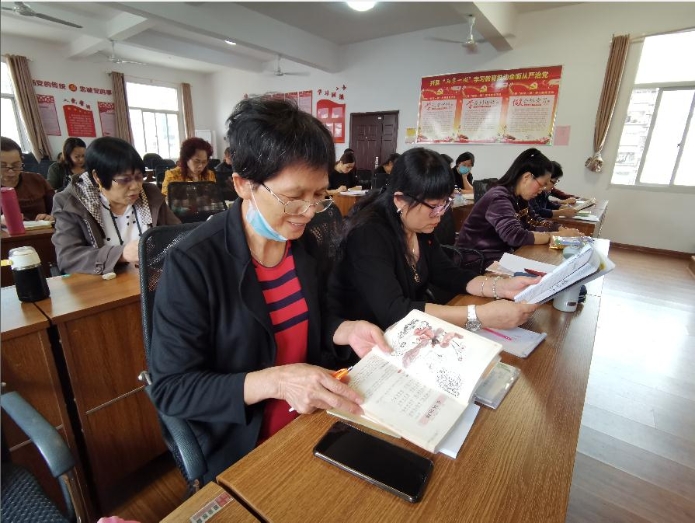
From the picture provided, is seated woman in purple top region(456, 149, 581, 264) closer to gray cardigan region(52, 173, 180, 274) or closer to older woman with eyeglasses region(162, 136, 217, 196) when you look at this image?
gray cardigan region(52, 173, 180, 274)

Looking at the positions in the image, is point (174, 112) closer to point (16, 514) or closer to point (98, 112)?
point (98, 112)

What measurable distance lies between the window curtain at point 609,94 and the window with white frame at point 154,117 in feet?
28.3

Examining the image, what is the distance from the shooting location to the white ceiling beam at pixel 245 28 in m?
4.48

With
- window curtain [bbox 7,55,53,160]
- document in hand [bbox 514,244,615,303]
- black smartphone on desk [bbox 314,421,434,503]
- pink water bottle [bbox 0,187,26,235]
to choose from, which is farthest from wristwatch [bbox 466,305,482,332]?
window curtain [bbox 7,55,53,160]

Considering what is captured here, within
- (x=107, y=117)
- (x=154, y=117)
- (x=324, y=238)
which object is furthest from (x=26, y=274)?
(x=154, y=117)

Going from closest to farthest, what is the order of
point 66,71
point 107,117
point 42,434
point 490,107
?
point 42,434
point 490,107
point 66,71
point 107,117

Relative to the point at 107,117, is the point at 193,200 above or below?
below

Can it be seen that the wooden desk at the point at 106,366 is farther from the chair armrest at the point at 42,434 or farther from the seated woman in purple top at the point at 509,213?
the seated woman in purple top at the point at 509,213

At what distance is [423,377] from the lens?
0.83m

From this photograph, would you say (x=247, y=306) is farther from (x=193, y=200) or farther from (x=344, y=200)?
(x=344, y=200)

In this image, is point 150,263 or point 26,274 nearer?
point 150,263

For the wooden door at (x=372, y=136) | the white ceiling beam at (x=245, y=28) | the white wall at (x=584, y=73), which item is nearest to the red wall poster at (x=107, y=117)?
the white ceiling beam at (x=245, y=28)

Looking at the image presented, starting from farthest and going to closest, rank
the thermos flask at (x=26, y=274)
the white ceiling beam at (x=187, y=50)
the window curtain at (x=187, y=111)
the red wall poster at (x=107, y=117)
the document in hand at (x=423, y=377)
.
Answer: the window curtain at (x=187, y=111) < the red wall poster at (x=107, y=117) < the white ceiling beam at (x=187, y=50) < the thermos flask at (x=26, y=274) < the document in hand at (x=423, y=377)

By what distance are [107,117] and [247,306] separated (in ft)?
31.3
